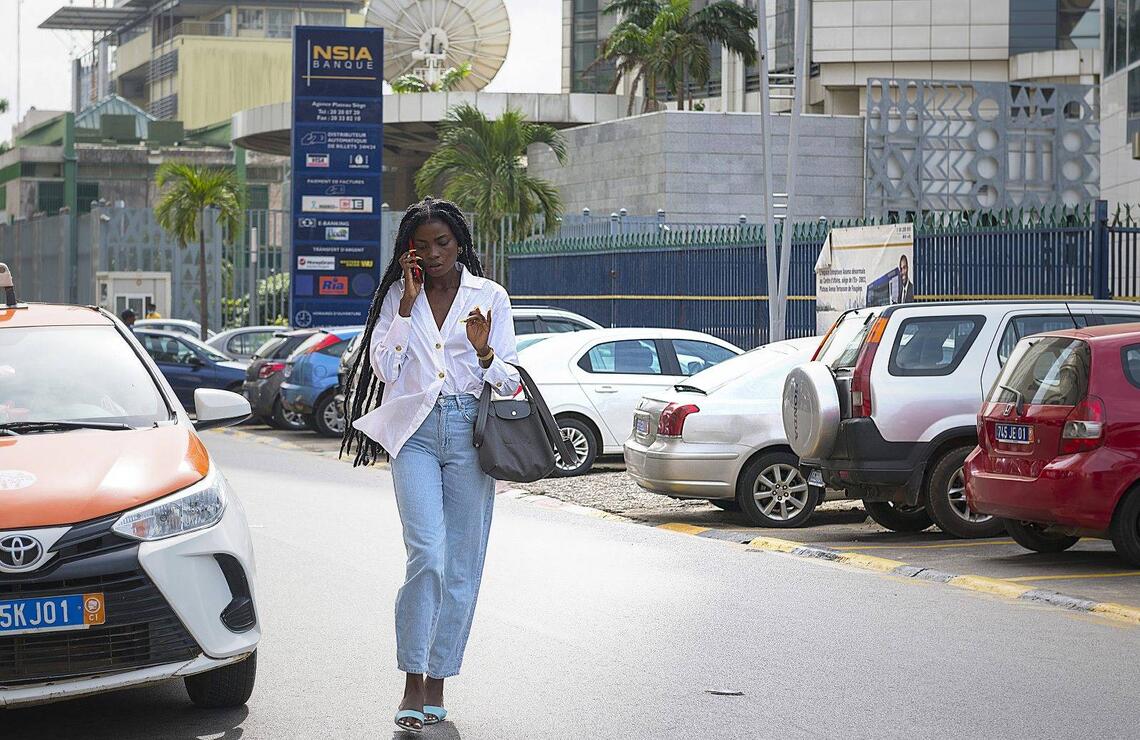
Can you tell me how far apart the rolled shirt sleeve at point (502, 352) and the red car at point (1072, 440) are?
4.98 metres

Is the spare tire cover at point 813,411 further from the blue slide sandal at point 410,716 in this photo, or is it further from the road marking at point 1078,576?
the blue slide sandal at point 410,716

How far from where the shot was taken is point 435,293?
21.4ft

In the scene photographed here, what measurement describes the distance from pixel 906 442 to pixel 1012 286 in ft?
24.8

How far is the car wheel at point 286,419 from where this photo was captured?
23.9 metres

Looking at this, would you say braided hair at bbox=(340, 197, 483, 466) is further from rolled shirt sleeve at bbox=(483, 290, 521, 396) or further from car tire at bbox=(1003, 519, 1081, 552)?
car tire at bbox=(1003, 519, 1081, 552)

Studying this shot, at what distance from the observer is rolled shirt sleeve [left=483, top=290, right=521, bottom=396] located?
6324 millimetres

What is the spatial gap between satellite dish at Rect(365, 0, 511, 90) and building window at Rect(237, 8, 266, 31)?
241 ft

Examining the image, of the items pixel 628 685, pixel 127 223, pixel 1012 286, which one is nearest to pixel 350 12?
pixel 127 223

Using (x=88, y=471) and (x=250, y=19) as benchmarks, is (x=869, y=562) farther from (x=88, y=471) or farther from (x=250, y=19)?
(x=250, y=19)

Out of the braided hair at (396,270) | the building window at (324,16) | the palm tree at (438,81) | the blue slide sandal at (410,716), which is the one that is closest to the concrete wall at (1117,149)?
the braided hair at (396,270)

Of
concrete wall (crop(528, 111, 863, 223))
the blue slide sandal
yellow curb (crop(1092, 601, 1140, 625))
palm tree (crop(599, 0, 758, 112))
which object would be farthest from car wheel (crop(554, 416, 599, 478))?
palm tree (crop(599, 0, 758, 112))

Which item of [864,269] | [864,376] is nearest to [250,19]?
[864,269]

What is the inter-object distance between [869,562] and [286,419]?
13909 mm

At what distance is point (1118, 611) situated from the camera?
919 cm
